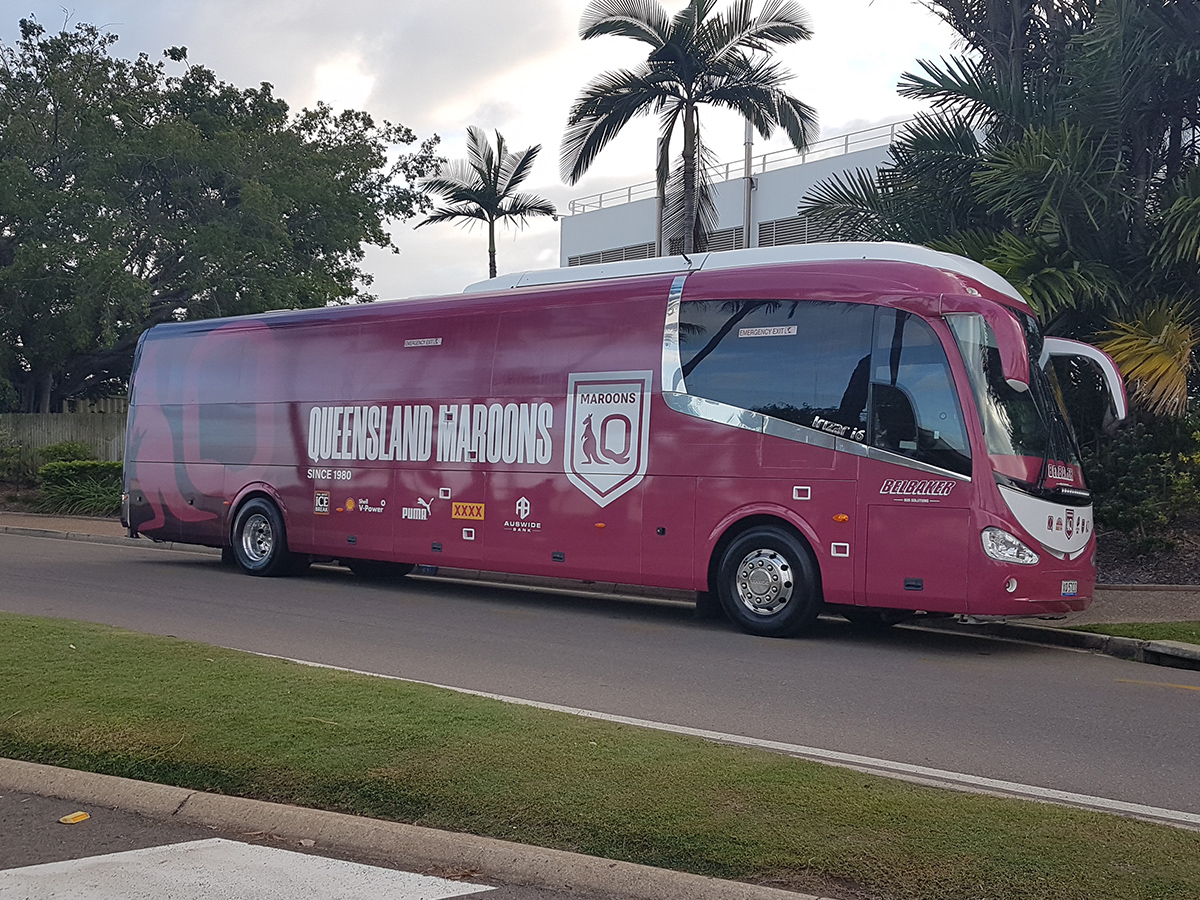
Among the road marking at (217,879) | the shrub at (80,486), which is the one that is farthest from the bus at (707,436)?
the shrub at (80,486)

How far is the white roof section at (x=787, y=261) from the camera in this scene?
11.8 meters

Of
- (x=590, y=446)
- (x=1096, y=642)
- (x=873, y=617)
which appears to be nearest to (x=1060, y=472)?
(x=1096, y=642)

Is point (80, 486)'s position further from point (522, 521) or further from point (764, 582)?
point (764, 582)

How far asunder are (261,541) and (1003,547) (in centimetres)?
1037

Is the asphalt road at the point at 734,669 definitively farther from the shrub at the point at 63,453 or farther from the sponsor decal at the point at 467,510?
the shrub at the point at 63,453

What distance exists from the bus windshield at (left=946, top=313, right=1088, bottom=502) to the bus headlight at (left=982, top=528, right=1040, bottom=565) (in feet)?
1.55

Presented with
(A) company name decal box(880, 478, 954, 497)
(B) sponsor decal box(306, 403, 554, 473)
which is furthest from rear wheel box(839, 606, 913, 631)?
(B) sponsor decal box(306, 403, 554, 473)

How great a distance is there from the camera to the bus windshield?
1110cm

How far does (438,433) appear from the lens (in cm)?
1502

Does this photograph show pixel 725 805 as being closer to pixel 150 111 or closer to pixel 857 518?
pixel 857 518

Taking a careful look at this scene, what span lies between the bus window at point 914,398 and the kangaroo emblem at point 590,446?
3.19 m

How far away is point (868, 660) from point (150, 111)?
2778 centimetres

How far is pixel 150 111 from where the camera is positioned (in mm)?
32219

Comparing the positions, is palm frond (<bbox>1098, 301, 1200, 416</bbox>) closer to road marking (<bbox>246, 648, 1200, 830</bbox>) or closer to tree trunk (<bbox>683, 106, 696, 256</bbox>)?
tree trunk (<bbox>683, 106, 696, 256</bbox>)
